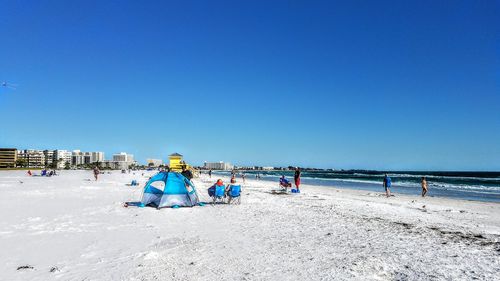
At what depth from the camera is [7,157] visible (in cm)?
14750

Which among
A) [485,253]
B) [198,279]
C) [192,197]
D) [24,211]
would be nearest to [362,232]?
[485,253]

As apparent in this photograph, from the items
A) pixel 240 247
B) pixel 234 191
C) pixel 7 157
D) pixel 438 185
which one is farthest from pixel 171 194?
pixel 7 157

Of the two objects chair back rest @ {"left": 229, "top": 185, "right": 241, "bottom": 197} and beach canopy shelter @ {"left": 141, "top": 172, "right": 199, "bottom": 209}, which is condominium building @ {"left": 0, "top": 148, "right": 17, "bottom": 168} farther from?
chair back rest @ {"left": 229, "top": 185, "right": 241, "bottom": 197}

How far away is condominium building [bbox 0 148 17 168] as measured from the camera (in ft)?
464

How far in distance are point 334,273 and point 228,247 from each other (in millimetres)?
2684

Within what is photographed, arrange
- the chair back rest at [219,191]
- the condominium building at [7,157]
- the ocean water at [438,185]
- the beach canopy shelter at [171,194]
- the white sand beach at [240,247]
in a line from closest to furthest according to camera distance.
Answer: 1. the white sand beach at [240,247]
2. the beach canopy shelter at [171,194]
3. the chair back rest at [219,191]
4. the ocean water at [438,185]
5. the condominium building at [7,157]

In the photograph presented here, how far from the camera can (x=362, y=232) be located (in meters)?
9.52

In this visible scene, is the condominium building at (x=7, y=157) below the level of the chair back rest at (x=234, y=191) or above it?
above

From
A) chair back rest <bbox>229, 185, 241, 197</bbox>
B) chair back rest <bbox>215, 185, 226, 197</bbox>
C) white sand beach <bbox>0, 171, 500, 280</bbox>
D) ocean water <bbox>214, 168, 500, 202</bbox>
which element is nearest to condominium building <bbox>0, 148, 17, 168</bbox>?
ocean water <bbox>214, 168, 500, 202</bbox>

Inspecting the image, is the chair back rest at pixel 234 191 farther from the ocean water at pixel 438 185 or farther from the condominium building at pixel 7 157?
the condominium building at pixel 7 157

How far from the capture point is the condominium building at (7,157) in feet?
464

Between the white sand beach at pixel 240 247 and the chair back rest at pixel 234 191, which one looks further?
the chair back rest at pixel 234 191

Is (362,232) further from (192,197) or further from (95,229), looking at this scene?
(192,197)

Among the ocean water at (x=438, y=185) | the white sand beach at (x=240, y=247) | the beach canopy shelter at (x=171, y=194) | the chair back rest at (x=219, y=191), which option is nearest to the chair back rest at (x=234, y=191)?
the chair back rest at (x=219, y=191)
